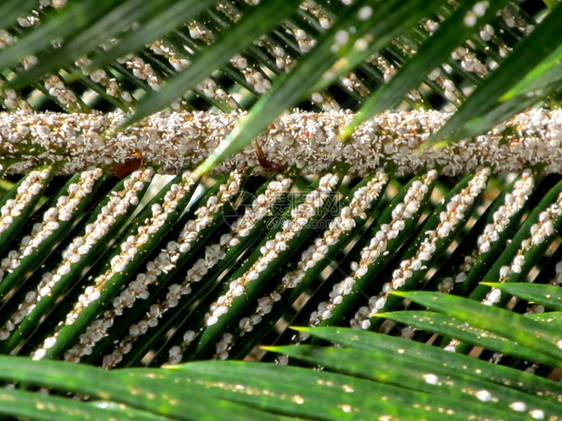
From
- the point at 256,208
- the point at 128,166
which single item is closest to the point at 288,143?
the point at 256,208

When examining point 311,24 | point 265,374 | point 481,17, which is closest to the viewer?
point 481,17

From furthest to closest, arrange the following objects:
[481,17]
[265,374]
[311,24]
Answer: [311,24], [265,374], [481,17]

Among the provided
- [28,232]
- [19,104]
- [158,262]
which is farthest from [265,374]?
[19,104]

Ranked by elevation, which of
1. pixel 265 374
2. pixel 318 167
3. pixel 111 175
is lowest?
pixel 265 374

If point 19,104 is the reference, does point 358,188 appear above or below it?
above

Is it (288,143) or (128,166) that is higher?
(288,143)

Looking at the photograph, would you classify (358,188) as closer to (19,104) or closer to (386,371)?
(386,371)

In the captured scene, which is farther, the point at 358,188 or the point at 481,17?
the point at 358,188

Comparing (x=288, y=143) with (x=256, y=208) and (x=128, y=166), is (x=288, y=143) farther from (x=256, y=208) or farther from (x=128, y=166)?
(x=128, y=166)
